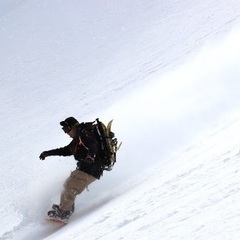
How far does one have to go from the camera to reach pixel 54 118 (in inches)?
638

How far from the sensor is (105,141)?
6621 mm

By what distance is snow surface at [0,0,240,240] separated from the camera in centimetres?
429

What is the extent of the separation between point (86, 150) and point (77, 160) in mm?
291

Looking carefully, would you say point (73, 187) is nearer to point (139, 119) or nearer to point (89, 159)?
point (89, 159)

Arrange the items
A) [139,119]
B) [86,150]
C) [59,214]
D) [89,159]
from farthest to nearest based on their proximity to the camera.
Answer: [139,119], [59,214], [86,150], [89,159]

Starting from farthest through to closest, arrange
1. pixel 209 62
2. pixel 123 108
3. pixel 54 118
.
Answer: pixel 54 118
pixel 209 62
pixel 123 108

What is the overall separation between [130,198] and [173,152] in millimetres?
2209

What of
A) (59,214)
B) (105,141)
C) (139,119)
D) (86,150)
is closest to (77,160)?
(86,150)

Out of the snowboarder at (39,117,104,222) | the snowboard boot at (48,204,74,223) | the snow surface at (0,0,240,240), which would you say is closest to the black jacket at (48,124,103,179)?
the snowboarder at (39,117,104,222)

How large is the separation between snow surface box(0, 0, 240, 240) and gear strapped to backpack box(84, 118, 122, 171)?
1.42 feet

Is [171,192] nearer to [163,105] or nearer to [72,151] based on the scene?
[72,151]

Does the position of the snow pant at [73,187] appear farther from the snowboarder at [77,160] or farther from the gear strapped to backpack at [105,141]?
the gear strapped to backpack at [105,141]

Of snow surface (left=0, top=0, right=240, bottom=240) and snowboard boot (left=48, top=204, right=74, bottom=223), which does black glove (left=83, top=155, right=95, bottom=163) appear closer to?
snow surface (left=0, top=0, right=240, bottom=240)

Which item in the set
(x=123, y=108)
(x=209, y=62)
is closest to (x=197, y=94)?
(x=123, y=108)
